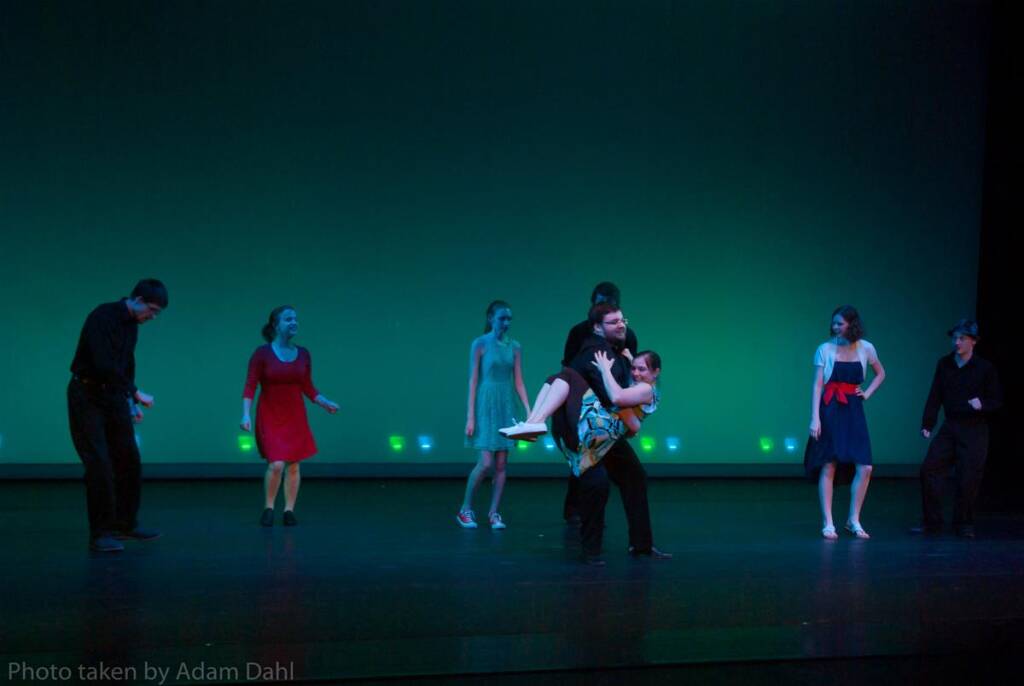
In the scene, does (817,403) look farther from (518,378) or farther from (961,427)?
(518,378)

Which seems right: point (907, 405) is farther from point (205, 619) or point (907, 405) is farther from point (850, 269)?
point (205, 619)

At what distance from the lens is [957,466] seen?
8.13 m

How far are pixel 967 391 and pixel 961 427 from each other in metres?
0.29

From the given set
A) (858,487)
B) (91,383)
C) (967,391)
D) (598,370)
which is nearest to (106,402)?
(91,383)

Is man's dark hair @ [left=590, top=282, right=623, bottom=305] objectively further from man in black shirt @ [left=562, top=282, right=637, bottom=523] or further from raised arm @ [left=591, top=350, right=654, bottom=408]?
raised arm @ [left=591, top=350, right=654, bottom=408]

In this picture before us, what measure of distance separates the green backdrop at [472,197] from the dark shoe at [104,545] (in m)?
4.21

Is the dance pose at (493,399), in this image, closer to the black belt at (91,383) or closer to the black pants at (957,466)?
the black belt at (91,383)

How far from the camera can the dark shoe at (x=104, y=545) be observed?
635 centimetres

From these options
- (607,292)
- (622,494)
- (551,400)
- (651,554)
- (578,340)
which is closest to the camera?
(551,400)

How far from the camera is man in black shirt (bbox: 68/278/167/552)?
20.8 ft

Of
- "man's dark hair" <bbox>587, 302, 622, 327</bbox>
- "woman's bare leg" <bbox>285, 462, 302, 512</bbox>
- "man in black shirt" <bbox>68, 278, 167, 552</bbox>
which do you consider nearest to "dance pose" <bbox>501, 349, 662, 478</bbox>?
"man's dark hair" <bbox>587, 302, 622, 327</bbox>

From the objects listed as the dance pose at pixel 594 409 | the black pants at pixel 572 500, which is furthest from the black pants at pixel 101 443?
the black pants at pixel 572 500

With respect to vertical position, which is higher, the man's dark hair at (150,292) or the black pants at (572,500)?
the man's dark hair at (150,292)

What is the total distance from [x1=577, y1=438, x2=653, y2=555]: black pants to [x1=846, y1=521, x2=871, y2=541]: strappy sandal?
194 centimetres
